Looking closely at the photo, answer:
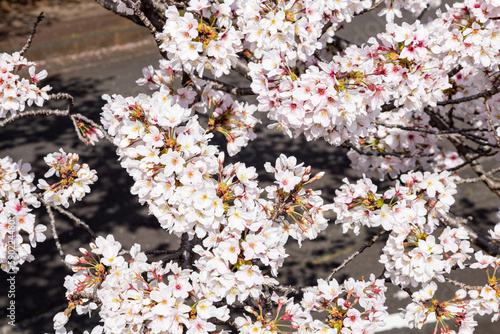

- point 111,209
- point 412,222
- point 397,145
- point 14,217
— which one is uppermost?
point 412,222

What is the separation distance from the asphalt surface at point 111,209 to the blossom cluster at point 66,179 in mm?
2222

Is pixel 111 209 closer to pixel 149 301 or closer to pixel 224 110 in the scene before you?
pixel 224 110

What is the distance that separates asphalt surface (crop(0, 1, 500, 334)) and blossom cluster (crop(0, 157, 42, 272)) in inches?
89.8

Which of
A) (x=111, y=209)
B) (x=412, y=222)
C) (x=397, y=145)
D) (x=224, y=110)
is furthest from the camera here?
(x=111, y=209)

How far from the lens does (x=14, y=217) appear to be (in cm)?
242

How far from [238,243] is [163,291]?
37cm

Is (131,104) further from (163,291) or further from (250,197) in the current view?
(163,291)

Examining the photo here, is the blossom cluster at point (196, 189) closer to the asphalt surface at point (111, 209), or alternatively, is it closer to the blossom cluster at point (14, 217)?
the blossom cluster at point (14, 217)

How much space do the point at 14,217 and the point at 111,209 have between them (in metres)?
3.51

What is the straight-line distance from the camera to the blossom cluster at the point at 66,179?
9.08 ft

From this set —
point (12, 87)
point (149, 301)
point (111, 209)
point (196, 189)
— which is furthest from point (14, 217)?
point (111, 209)

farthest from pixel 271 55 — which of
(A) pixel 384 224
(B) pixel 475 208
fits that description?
(B) pixel 475 208

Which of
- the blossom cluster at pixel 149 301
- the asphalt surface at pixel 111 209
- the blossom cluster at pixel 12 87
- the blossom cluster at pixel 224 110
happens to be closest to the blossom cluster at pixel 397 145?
the blossom cluster at pixel 224 110

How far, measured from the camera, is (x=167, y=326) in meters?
1.90
